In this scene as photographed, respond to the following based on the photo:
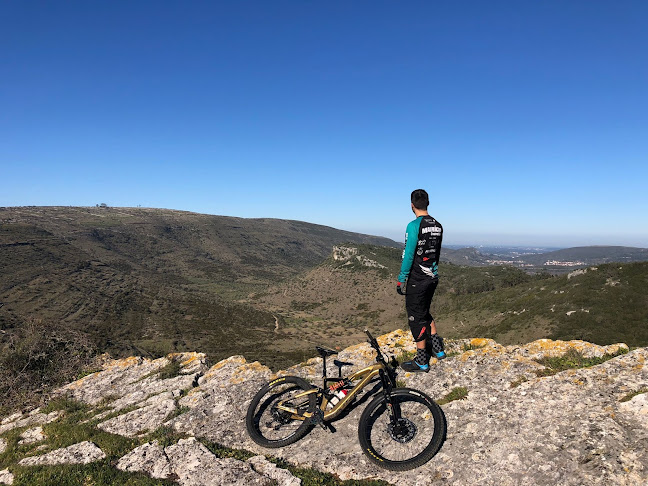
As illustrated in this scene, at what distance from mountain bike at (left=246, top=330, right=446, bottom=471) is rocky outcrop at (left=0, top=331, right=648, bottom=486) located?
0.30m

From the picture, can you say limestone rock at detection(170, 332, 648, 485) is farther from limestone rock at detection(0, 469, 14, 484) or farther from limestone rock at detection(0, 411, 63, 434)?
limestone rock at detection(0, 411, 63, 434)

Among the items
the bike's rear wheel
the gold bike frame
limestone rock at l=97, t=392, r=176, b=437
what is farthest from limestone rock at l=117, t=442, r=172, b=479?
the gold bike frame

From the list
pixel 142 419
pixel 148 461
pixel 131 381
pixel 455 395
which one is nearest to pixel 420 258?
pixel 455 395

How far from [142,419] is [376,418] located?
783 centimetres

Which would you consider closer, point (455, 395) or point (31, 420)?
point (455, 395)

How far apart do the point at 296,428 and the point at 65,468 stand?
5.34 meters

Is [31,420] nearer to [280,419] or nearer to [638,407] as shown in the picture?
[280,419]

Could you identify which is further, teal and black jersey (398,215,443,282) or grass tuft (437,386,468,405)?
grass tuft (437,386,468,405)

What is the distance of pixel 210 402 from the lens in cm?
1028

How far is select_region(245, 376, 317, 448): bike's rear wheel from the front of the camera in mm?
7543

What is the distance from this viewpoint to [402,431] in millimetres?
6664

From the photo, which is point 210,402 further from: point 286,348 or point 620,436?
point 286,348

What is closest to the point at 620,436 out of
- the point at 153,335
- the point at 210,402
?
the point at 210,402

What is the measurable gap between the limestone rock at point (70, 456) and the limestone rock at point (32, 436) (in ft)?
5.98
